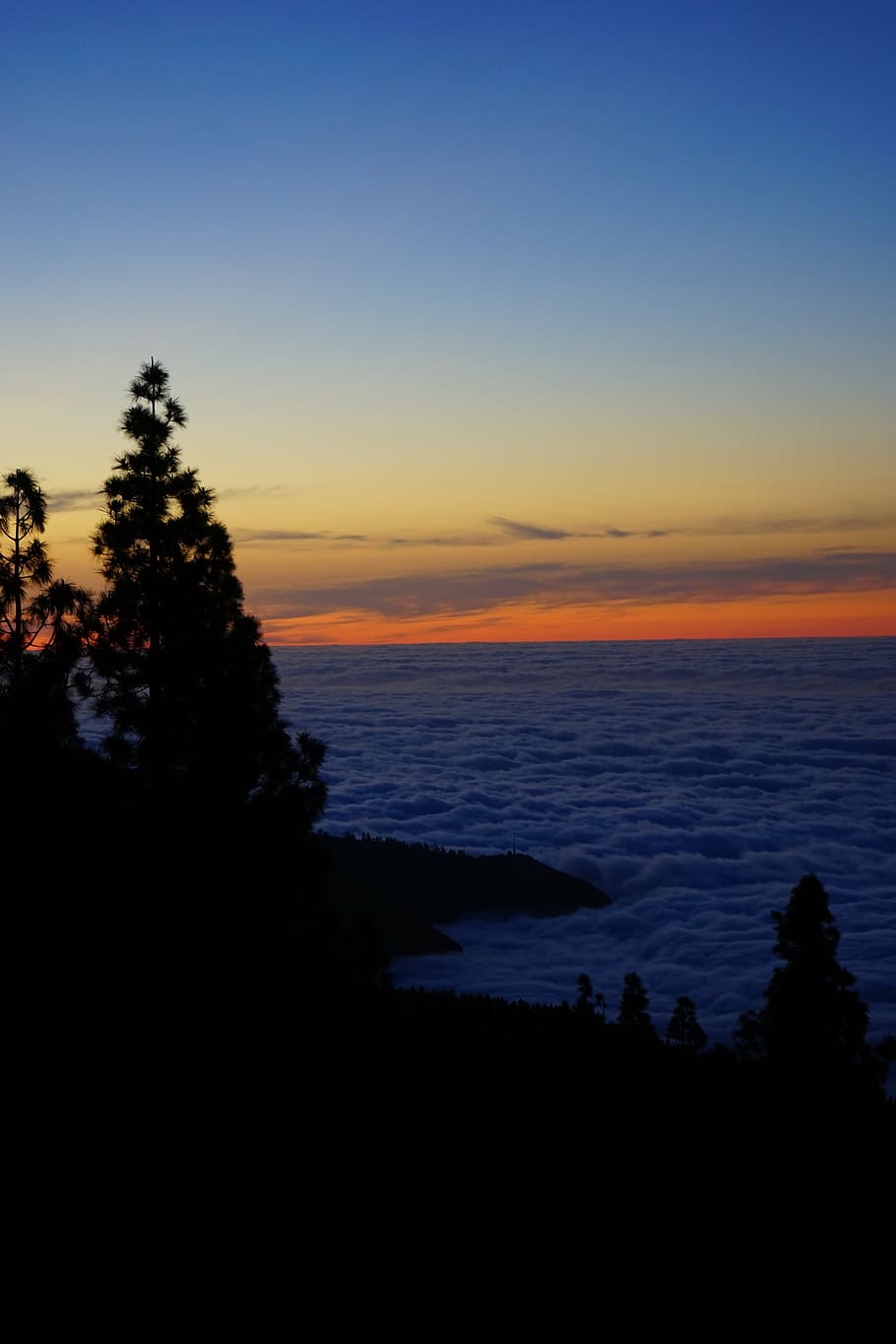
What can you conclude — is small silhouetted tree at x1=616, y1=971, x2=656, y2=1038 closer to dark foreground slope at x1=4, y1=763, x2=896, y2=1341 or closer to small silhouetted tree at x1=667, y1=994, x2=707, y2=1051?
small silhouetted tree at x1=667, y1=994, x2=707, y2=1051

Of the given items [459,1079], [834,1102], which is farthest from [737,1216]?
[459,1079]

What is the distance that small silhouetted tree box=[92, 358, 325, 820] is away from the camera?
24.8m

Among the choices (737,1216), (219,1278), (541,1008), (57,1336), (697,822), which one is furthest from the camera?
(697,822)

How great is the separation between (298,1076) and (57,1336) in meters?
7.25

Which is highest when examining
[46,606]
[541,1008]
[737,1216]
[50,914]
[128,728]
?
A: [46,606]

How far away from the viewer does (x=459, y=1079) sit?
24609 millimetres

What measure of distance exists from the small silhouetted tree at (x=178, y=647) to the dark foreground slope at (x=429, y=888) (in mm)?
52201

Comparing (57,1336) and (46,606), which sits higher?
(46,606)

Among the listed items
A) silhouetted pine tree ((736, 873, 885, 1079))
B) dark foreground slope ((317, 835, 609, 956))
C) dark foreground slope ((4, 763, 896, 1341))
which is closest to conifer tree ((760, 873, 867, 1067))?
silhouetted pine tree ((736, 873, 885, 1079))

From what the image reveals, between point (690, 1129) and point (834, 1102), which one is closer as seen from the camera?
point (834, 1102)

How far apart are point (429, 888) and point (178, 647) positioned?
8020 centimetres

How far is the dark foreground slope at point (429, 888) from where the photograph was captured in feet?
280

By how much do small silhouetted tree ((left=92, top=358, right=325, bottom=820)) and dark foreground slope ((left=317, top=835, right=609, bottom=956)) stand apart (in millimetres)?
52201

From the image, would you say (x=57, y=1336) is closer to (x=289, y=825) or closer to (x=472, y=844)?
(x=289, y=825)
